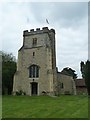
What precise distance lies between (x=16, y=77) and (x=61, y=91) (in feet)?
33.8

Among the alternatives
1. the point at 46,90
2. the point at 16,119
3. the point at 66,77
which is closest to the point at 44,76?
the point at 46,90

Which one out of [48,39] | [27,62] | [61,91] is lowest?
[61,91]

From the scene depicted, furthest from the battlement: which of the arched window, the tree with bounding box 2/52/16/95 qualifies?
the tree with bounding box 2/52/16/95

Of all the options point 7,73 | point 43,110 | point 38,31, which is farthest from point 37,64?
point 43,110

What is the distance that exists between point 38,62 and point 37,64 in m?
0.35

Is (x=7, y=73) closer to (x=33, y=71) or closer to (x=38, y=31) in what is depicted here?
(x=33, y=71)

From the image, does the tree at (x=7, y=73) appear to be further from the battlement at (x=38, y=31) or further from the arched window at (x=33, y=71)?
the battlement at (x=38, y=31)

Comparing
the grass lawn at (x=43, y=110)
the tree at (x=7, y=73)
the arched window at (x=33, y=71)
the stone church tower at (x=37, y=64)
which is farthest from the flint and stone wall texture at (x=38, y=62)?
the grass lawn at (x=43, y=110)

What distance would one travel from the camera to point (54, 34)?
136 feet

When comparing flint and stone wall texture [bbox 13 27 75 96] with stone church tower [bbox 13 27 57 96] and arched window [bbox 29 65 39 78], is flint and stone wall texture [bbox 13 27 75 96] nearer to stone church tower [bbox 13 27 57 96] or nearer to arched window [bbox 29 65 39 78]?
stone church tower [bbox 13 27 57 96]

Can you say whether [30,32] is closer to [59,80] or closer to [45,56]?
[45,56]

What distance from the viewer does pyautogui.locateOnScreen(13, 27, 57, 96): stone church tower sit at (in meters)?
37.4

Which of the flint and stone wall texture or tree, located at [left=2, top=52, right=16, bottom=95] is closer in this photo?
the flint and stone wall texture

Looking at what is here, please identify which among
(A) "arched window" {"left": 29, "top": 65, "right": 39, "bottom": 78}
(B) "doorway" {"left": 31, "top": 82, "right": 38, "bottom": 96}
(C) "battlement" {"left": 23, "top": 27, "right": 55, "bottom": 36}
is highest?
(C) "battlement" {"left": 23, "top": 27, "right": 55, "bottom": 36}
